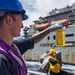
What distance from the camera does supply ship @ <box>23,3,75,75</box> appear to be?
2906cm

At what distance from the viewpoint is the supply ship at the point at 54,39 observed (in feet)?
95.3

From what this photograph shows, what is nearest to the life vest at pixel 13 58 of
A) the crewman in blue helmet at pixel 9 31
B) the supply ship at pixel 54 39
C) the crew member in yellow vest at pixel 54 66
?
the crewman in blue helmet at pixel 9 31

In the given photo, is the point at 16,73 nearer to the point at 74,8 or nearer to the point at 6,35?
the point at 6,35

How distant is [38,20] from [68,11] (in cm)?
716

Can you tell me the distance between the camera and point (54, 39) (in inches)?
1249

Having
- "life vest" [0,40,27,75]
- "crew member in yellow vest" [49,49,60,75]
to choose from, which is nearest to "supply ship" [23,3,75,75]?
"crew member in yellow vest" [49,49,60,75]

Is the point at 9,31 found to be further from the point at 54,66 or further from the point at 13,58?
the point at 54,66

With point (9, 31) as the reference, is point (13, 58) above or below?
below

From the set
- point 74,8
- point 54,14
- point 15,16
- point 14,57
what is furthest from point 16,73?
point 54,14

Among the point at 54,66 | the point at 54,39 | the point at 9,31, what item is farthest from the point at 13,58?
the point at 54,39

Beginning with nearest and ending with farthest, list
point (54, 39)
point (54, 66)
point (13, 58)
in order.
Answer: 1. point (13, 58)
2. point (54, 66)
3. point (54, 39)

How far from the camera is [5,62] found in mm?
888

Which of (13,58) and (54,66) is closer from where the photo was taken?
(13,58)

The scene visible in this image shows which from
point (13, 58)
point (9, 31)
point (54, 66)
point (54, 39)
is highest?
point (54, 39)
